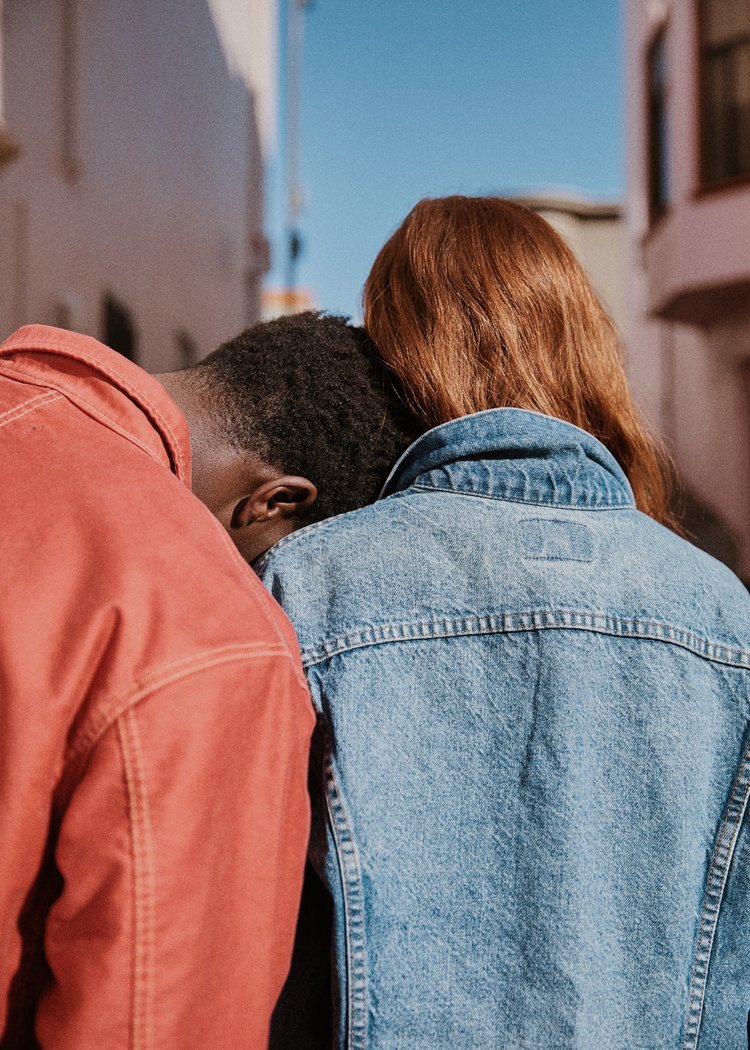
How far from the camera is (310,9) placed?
12.8 metres

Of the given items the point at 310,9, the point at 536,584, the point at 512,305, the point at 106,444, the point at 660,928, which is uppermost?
the point at 310,9

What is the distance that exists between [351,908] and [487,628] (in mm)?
410

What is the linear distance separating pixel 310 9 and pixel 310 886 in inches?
525

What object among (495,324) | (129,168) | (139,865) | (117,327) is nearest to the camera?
(139,865)

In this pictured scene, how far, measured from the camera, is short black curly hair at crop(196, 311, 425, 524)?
4.96 ft

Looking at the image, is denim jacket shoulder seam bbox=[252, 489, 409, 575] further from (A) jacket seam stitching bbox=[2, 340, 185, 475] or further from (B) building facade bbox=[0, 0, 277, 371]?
(B) building facade bbox=[0, 0, 277, 371]

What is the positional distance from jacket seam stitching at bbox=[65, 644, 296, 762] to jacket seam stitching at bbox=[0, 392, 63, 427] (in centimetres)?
36

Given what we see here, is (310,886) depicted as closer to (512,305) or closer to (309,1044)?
(309,1044)

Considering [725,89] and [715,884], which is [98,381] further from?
[725,89]

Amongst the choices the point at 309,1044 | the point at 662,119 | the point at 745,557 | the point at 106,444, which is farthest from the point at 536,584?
the point at 662,119

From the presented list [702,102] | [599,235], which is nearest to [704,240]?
[702,102]

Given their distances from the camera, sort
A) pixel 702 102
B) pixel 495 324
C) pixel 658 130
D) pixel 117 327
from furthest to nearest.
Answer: pixel 658 130 < pixel 702 102 < pixel 117 327 < pixel 495 324

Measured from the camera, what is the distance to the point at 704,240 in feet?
33.8

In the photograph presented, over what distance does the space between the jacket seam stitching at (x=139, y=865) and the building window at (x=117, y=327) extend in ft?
18.0
